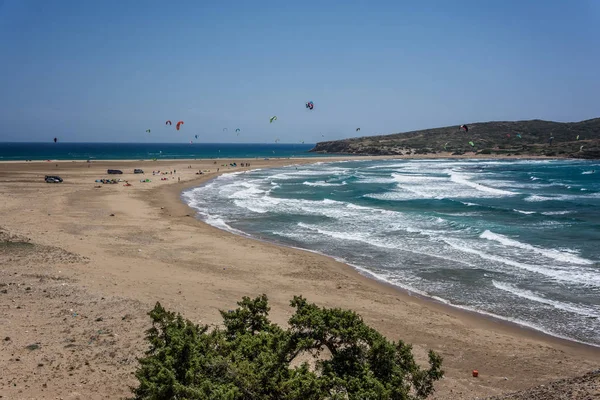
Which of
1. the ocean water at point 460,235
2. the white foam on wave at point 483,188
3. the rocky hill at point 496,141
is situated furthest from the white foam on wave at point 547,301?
the rocky hill at point 496,141

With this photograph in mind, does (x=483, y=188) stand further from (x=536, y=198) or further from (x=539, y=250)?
(x=539, y=250)

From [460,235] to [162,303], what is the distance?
626 inches

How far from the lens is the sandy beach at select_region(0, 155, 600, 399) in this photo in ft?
30.0

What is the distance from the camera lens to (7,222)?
23703 mm

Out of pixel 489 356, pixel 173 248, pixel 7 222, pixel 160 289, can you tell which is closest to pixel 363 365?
pixel 489 356

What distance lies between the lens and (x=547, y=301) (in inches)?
565

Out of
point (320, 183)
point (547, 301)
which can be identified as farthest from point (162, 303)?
point (320, 183)

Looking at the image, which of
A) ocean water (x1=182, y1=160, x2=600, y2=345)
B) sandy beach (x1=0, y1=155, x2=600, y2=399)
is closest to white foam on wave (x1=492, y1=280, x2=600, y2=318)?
ocean water (x1=182, y1=160, x2=600, y2=345)

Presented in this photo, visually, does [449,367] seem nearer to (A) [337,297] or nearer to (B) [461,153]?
(A) [337,297]

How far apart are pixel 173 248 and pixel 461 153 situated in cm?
9641

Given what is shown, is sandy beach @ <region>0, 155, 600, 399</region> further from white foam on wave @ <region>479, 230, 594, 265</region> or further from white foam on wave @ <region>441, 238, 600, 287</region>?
white foam on wave @ <region>479, 230, 594, 265</region>

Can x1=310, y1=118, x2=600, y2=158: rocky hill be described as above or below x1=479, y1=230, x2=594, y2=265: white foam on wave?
above

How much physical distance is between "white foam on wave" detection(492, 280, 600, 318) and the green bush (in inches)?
349

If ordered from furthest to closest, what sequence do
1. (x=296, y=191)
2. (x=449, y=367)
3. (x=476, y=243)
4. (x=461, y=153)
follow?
(x=461, y=153)
(x=296, y=191)
(x=476, y=243)
(x=449, y=367)
